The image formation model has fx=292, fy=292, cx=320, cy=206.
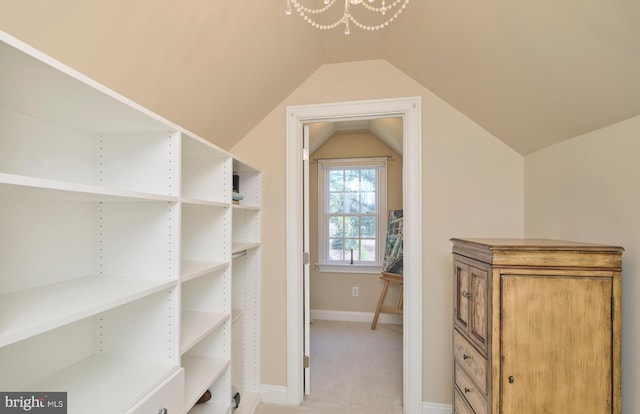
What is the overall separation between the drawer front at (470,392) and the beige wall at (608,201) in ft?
1.69

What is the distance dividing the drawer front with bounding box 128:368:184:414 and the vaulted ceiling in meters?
1.12

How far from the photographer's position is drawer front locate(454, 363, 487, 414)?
120 cm

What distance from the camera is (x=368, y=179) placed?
157 inches

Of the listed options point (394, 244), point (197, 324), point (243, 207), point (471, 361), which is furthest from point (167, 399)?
point (394, 244)

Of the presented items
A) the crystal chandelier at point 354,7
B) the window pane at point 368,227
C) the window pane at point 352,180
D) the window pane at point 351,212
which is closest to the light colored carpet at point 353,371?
the window pane at point 351,212

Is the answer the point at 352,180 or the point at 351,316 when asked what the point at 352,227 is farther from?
the point at 351,316

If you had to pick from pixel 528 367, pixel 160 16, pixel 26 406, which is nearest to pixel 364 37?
pixel 160 16

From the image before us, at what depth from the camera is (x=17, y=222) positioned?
36.1 inches

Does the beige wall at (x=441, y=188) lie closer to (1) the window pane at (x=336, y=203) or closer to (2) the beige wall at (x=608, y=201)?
(2) the beige wall at (x=608, y=201)

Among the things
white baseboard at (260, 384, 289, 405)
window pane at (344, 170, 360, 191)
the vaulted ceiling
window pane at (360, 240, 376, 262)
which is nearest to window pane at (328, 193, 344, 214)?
window pane at (344, 170, 360, 191)

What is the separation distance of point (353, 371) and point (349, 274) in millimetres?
1417

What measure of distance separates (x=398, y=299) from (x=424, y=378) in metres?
1.71

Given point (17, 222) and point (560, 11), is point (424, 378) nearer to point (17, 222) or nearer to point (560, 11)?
point (560, 11)

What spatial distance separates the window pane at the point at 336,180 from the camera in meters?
4.05
